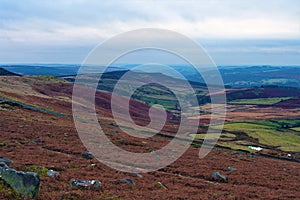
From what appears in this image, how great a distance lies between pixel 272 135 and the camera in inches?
3991

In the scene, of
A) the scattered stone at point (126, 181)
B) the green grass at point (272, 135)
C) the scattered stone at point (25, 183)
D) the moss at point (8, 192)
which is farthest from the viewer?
the green grass at point (272, 135)

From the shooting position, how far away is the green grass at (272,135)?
8478 centimetres

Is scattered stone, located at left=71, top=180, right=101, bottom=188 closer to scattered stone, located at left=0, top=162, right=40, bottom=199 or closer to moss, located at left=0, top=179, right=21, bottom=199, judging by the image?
scattered stone, located at left=0, top=162, right=40, bottom=199

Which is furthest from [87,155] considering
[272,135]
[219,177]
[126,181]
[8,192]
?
[272,135]

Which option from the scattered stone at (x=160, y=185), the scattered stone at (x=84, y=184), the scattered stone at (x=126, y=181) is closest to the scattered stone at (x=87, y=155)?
the scattered stone at (x=126, y=181)

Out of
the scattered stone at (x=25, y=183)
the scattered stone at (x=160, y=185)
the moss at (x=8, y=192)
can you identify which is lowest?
the scattered stone at (x=160, y=185)

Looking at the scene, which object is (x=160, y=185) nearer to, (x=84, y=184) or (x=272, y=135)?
(x=84, y=184)

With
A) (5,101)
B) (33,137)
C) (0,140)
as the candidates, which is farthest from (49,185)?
(5,101)

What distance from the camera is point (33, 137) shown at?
123ft

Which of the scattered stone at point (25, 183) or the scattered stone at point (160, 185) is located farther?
the scattered stone at point (160, 185)

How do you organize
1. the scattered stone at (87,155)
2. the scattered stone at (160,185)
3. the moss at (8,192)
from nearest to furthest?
the moss at (8,192) < the scattered stone at (160,185) < the scattered stone at (87,155)

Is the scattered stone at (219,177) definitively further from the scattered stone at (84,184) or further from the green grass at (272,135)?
the green grass at (272,135)

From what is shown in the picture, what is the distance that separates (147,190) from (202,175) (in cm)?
940

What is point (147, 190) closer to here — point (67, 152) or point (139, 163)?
point (139, 163)
